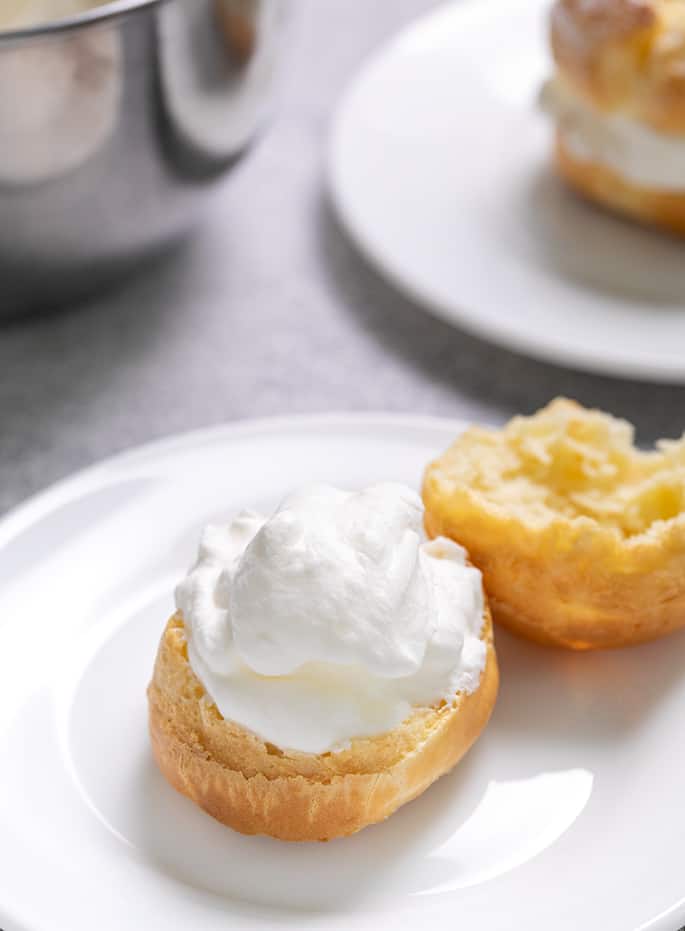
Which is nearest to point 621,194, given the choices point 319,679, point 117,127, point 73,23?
point 117,127

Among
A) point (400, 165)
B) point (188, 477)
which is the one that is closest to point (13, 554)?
point (188, 477)

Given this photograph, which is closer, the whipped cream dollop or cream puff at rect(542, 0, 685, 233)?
the whipped cream dollop

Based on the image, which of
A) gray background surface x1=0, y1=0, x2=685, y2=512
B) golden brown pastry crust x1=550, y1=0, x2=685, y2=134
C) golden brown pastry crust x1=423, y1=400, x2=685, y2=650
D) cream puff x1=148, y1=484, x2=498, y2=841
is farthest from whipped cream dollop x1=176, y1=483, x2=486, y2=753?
golden brown pastry crust x1=550, y1=0, x2=685, y2=134

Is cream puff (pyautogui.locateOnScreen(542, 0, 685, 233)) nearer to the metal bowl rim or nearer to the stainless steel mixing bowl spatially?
the stainless steel mixing bowl

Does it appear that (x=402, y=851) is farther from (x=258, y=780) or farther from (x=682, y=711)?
(x=682, y=711)

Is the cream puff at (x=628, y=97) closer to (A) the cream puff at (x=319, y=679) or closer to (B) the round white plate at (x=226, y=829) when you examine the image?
(B) the round white plate at (x=226, y=829)

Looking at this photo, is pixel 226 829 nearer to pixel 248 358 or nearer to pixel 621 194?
pixel 248 358

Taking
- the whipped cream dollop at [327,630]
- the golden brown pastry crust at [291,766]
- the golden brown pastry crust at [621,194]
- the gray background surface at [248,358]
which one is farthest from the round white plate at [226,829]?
the golden brown pastry crust at [621,194]
